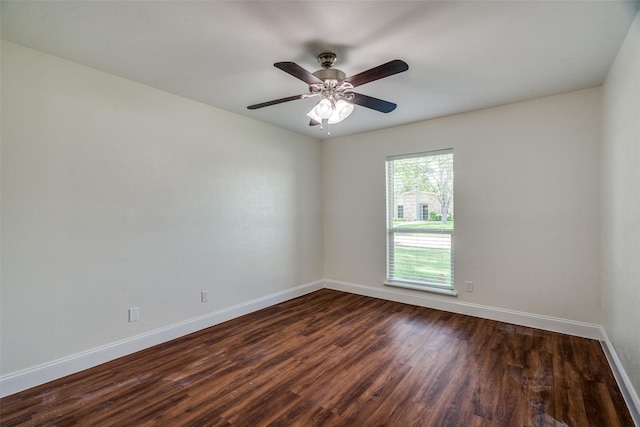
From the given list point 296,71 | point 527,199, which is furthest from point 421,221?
point 296,71

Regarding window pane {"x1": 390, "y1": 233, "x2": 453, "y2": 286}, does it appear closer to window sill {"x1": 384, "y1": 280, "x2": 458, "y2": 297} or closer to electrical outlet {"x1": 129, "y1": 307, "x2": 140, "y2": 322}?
window sill {"x1": 384, "y1": 280, "x2": 458, "y2": 297}

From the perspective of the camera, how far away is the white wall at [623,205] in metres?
1.87

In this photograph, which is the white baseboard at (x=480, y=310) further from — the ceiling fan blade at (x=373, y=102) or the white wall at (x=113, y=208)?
the ceiling fan blade at (x=373, y=102)

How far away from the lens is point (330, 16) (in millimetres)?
1800

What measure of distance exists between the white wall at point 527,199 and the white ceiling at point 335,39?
1.37 ft

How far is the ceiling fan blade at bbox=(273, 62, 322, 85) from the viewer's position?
1767 millimetres

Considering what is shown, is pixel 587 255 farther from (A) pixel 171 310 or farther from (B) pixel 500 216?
(A) pixel 171 310

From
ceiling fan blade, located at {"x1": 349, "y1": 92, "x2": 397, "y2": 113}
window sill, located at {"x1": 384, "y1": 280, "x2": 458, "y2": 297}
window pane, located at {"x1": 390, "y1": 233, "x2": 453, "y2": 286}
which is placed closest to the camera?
ceiling fan blade, located at {"x1": 349, "y1": 92, "x2": 397, "y2": 113}

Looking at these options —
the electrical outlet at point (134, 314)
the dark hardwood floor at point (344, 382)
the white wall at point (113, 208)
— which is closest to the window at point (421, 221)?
the dark hardwood floor at point (344, 382)

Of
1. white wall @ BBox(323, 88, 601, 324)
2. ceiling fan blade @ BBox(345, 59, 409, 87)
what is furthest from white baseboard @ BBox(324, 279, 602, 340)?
ceiling fan blade @ BBox(345, 59, 409, 87)

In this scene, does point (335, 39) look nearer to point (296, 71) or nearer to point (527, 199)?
point (296, 71)

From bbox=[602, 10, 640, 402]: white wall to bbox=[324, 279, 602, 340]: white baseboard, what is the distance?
265 millimetres

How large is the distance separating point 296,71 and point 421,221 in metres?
2.88

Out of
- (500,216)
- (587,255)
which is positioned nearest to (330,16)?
(500,216)
